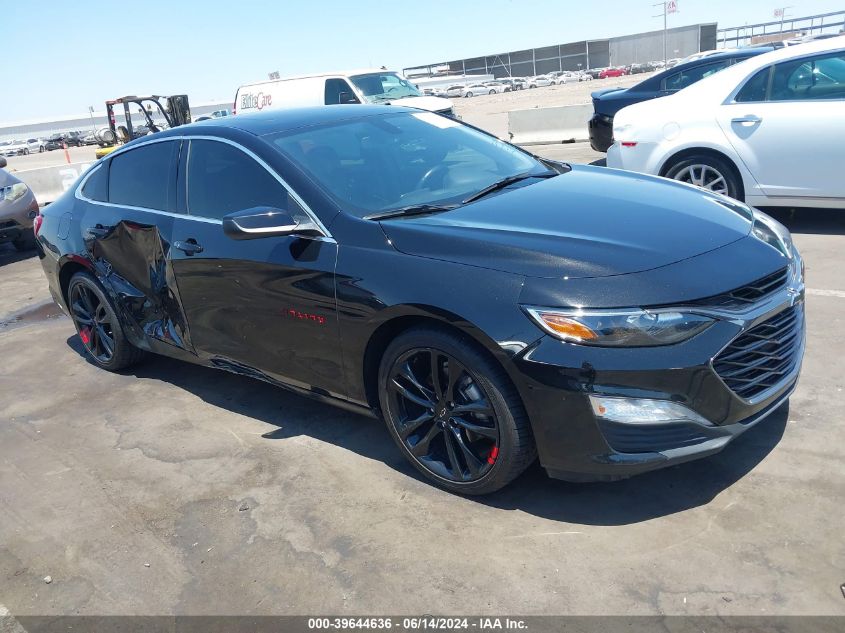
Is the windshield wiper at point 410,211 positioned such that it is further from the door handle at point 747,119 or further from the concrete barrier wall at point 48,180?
the concrete barrier wall at point 48,180

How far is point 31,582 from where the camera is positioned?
3.02m

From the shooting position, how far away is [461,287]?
289cm

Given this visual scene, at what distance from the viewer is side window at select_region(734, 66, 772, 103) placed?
6.50 metres

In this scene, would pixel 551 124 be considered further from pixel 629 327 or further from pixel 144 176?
pixel 629 327

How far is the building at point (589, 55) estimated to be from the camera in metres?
83.5

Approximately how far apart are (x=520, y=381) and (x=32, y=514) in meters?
2.43

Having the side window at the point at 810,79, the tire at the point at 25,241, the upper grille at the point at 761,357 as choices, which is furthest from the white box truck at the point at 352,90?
the upper grille at the point at 761,357

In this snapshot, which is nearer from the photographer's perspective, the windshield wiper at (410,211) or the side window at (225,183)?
the windshield wiper at (410,211)

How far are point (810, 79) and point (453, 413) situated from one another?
512 cm

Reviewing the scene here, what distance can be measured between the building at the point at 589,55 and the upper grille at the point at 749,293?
8177 centimetres

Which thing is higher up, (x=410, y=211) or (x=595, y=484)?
(x=410, y=211)

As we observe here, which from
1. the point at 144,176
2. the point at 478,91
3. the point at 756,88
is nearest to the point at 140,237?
the point at 144,176

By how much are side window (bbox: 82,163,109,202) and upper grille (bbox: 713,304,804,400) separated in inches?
153

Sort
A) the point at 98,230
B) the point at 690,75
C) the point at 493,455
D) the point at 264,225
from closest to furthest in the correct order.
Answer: the point at 493,455
the point at 264,225
the point at 98,230
the point at 690,75
